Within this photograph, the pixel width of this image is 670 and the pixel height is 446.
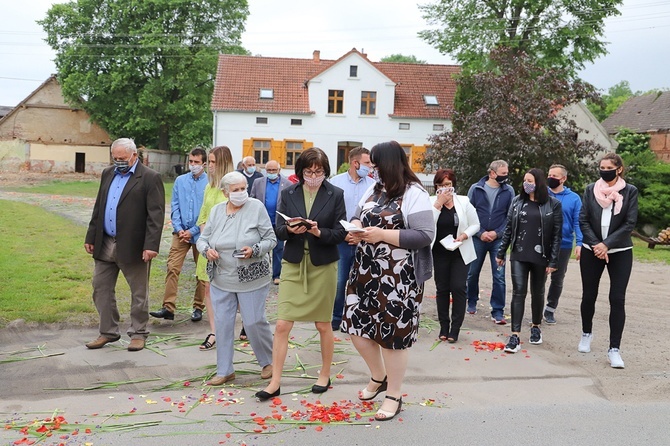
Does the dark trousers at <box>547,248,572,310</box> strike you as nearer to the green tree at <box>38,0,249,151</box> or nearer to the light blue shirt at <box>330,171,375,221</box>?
the light blue shirt at <box>330,171,375,221</box>

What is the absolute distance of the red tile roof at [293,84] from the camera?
40281 mm

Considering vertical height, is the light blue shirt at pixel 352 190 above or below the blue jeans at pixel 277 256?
above

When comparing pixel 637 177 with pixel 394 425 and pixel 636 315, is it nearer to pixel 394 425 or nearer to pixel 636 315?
pixel 636 315

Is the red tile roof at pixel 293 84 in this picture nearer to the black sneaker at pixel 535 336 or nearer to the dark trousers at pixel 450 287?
the dark trousers at pixel 450 287

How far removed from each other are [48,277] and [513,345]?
745cm

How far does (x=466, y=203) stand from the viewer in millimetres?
8188

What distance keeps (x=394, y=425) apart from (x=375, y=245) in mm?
1426

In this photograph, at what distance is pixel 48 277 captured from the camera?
10516 mm

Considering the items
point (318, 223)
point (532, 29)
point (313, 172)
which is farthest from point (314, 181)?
point (532, 29)

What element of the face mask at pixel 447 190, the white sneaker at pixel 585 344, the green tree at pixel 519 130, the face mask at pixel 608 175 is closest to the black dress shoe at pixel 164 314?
the face mask at pixel 447 190

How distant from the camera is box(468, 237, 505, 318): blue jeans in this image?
8.95 metres

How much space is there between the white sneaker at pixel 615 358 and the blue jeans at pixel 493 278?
210 centimetres

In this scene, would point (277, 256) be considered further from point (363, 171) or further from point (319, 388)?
point (319, 388)

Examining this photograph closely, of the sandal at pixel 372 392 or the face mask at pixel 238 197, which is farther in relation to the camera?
the face mask at pixel 238 197
